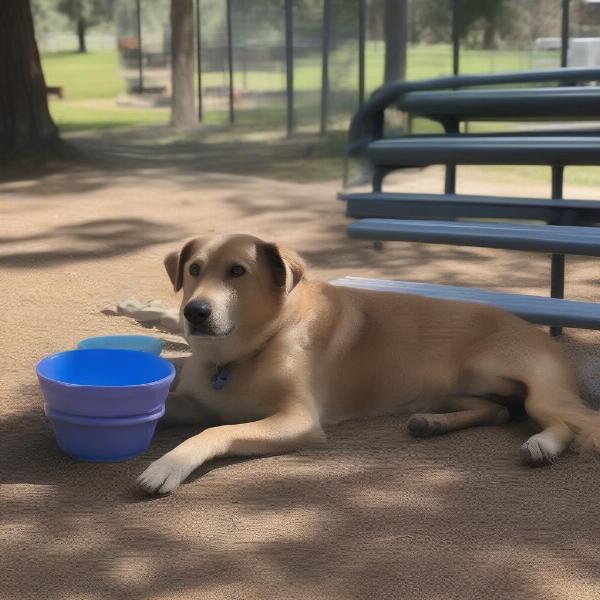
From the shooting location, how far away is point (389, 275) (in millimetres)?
7098

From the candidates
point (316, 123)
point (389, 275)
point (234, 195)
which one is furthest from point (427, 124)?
point (389, 275)

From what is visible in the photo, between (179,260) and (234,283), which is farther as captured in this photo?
(179,260)

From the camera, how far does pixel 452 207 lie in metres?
5.77

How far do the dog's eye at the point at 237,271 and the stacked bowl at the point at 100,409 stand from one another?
0.39 m

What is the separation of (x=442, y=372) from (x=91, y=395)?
1.41m

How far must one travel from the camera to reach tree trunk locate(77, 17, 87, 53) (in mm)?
41094

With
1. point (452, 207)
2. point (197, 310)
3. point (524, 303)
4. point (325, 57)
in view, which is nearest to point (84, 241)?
point (452, 207)

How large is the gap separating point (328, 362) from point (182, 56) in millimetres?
14350

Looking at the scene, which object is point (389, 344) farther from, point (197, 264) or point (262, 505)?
point (262, 505)

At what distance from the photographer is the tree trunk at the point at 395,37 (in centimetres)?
1413

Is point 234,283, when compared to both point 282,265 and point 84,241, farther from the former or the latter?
point 84,241

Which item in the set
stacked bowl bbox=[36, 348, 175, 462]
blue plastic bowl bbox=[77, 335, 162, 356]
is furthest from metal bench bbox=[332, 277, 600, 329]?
stacked bowl bbox=[36, 348, 175, 462]

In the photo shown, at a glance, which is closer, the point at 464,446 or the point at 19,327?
the point at 464,446

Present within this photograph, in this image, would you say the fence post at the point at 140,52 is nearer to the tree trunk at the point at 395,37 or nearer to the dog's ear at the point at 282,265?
the tree trunk at the point at 395,37
